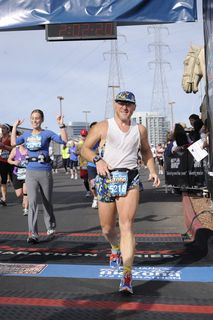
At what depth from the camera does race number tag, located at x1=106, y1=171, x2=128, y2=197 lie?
449 cm

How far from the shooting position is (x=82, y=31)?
726 centimetres

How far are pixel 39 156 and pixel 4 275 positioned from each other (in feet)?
7.32

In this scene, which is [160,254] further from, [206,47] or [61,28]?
[61,28]

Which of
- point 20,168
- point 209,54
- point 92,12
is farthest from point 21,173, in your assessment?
point 209,54

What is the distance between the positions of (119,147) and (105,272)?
149 centimetres

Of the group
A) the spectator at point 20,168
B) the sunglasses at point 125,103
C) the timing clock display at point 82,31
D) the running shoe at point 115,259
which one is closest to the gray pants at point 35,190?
the spectator at point 20,168

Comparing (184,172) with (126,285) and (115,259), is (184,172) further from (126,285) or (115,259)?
(126,285)

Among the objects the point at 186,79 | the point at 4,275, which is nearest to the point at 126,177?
the point at 4,275

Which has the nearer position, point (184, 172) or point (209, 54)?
point (209, 54)

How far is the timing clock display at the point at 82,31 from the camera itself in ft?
23.7

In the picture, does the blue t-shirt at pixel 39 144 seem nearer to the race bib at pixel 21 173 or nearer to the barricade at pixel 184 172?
the race bib at pixel 21 173

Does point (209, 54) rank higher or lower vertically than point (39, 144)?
higher

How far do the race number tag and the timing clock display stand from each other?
11.1ft

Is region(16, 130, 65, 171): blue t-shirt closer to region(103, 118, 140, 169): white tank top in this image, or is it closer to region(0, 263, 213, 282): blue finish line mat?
region(0, 263, 213, 282): blue finish line mat
